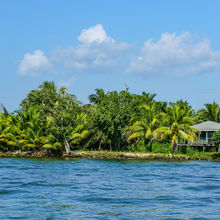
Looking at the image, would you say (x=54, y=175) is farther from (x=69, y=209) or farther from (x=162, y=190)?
(x=69, y=209)

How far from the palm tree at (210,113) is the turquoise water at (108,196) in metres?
36.8

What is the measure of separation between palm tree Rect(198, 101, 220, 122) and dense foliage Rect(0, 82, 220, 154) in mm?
12773

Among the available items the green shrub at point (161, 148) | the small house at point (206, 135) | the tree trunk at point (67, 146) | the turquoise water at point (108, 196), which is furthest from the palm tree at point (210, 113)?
the turquoise water at point (108, 196)

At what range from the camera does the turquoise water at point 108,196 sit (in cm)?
1459

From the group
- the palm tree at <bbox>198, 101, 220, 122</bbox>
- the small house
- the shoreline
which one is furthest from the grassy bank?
the palm tree at <bbox>198, 101, 220, 122</bbox>

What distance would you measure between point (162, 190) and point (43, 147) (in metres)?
32.5

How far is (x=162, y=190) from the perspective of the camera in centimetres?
2088

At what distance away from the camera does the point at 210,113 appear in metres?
63.8

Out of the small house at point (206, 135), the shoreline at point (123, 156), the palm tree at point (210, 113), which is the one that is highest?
the palm tree at point (210, 113)

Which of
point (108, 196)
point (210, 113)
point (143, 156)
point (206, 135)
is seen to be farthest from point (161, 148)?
point (108, 196)

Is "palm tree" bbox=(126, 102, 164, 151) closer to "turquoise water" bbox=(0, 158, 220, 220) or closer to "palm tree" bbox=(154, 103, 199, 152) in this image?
"palm tree" bbox=(154, 103, 199, 152)

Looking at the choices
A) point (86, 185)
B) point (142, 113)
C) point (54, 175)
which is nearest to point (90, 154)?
point (142, 113)

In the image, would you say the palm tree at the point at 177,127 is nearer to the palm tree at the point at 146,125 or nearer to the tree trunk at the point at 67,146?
the palm tree at the point at 146,125

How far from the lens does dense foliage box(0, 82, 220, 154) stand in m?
47.5
